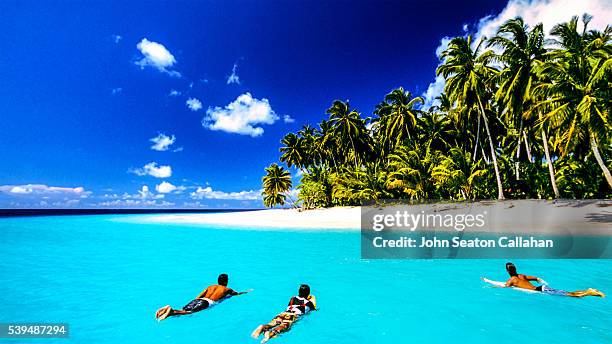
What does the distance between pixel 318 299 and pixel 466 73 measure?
2677 cm

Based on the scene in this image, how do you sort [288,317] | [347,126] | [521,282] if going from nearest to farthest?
[288,317] < [521,282] < [347,126]

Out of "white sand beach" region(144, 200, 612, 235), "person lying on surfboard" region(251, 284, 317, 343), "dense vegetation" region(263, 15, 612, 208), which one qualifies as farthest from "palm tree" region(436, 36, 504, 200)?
"person lying on surfboard" region(251, 284, 317, 343)

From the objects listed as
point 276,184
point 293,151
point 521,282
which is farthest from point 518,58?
point 276,184

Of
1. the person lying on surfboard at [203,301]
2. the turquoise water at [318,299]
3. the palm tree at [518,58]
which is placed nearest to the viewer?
the turquoise water at [318,299]

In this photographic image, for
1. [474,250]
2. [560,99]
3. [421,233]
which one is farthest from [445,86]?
[474,250]

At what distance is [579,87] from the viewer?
1808 centimetres

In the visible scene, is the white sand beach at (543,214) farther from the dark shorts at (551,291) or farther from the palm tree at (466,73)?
the dark shorts at (551,291)

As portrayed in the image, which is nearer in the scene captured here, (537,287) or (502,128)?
(537,287)

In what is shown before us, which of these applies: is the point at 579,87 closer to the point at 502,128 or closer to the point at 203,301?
the point at 502,128

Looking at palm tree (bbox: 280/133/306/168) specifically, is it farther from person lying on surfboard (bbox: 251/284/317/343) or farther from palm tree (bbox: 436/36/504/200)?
person lying on surfboard (bbox: 251/284/317/343)

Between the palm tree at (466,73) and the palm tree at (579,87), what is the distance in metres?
6.55

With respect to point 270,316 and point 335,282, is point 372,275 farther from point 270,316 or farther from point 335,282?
point 270,316

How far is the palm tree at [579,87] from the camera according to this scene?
54.9 feet

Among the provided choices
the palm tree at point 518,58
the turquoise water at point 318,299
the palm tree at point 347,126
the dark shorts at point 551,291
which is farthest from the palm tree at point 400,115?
the dark shorts at point 551,291
